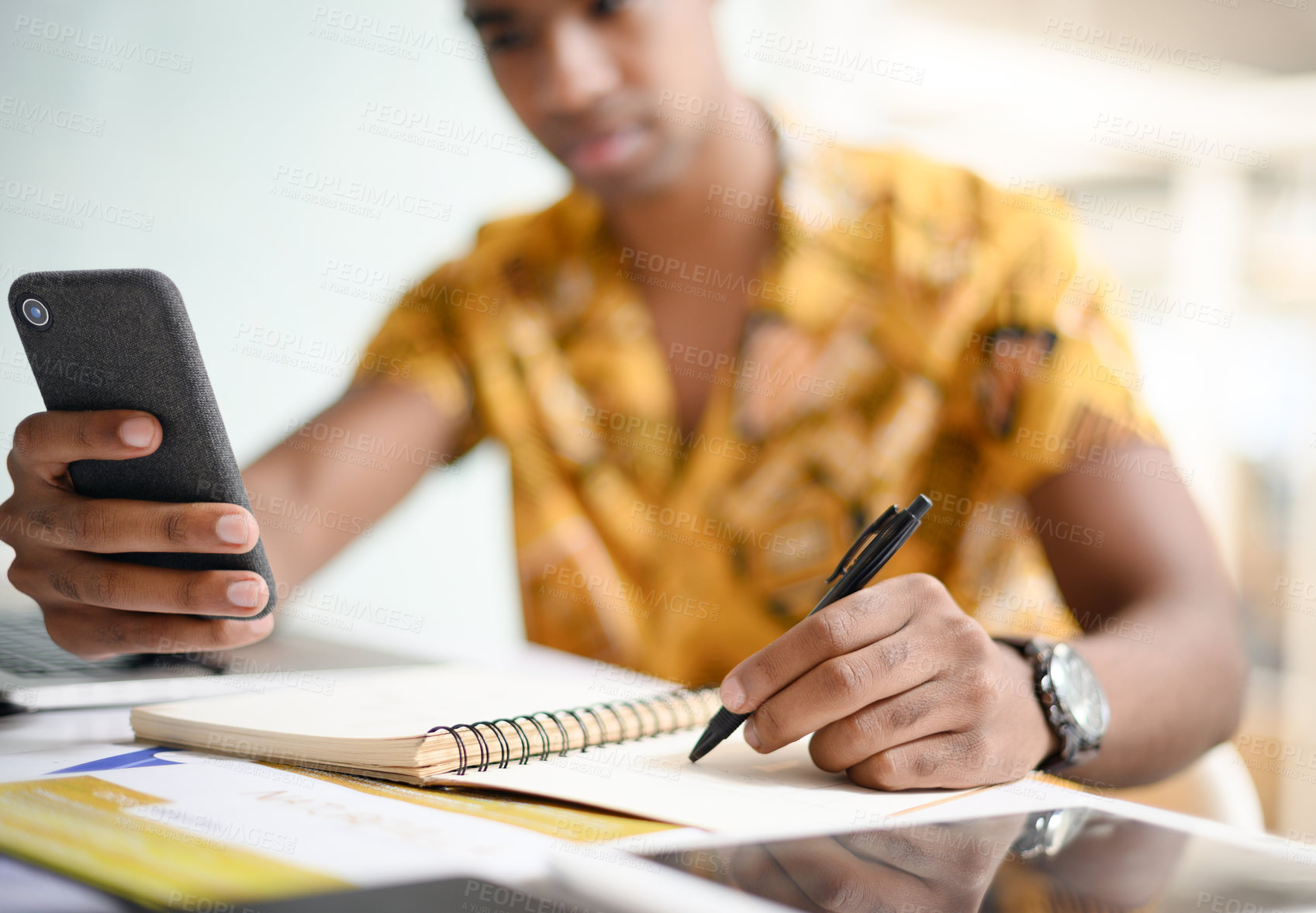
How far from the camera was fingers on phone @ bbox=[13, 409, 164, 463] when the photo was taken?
443 mm

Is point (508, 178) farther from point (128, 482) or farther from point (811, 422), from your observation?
point (128, 482)

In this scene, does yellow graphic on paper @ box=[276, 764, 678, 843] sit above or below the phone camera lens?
below

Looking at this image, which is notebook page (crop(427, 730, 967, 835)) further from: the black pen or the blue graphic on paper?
the blue graphic on paper

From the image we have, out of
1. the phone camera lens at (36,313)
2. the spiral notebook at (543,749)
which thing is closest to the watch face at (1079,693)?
the spiral notebook at (543,749)

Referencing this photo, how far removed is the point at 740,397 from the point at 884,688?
0.51 m

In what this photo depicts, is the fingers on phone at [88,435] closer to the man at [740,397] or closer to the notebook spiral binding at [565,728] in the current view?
the man at [740,397]

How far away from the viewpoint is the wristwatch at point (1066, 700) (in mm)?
452

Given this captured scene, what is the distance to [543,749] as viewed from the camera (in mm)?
401

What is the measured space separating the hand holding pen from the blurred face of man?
626mm

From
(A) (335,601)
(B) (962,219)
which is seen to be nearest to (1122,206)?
(B) (962,219)

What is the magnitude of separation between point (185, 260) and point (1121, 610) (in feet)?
6.72

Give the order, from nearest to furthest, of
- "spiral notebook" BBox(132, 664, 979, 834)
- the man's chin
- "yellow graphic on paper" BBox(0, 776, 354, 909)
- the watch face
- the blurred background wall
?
"yellow graphic on paper" BBox(0, 776, 354, 909) < "spiral notebook" BBox(132, 664, 979, 834) < the watch face < the man's chin < the blurred background wall

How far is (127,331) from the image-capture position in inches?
16.7

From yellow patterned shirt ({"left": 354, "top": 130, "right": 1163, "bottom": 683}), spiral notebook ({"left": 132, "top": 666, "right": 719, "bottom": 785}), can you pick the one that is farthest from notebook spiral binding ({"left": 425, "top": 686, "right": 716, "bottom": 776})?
yellow patterned shirt ({"left": 354, "top": 130, "right": 1163, "bottom": 683})
